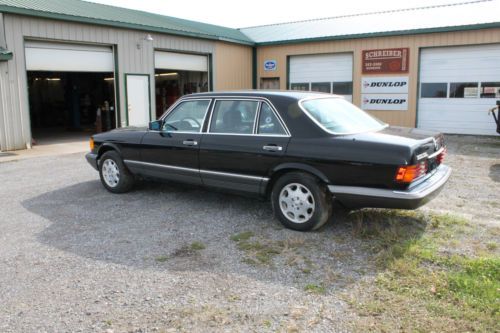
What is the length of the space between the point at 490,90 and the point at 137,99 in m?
11.7

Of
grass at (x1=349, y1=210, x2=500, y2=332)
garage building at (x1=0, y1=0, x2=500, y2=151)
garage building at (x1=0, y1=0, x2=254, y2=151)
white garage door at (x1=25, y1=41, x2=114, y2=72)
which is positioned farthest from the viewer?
white garage door at (x1=25, y1=41, x2=114, y2=72)

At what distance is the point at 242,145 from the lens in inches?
219

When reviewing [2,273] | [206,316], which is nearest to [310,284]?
[206,316]

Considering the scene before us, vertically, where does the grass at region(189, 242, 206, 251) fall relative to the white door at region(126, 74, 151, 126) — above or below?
below

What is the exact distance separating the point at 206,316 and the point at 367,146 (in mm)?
2405

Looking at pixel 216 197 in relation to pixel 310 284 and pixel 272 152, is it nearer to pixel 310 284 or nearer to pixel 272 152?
pixel 272 152

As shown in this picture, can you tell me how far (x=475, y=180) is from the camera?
8.02 meters

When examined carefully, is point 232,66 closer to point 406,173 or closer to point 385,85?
point 385,85

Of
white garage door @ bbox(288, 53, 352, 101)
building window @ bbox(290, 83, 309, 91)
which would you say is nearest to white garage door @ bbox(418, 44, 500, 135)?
white garage door @ bbox(288, 53, 352, 101)

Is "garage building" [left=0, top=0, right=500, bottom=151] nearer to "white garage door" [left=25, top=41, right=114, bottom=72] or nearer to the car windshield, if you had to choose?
"white garage door" [left=25, top=41, right=114, bottom=72]

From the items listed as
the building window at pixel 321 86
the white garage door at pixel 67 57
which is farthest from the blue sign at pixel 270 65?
the white garage door at pixel 67 57

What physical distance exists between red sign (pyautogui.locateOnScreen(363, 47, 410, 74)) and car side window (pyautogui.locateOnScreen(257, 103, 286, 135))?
483 inches

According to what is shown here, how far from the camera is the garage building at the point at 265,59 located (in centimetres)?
1259

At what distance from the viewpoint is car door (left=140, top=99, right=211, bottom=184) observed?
610 centimetres
